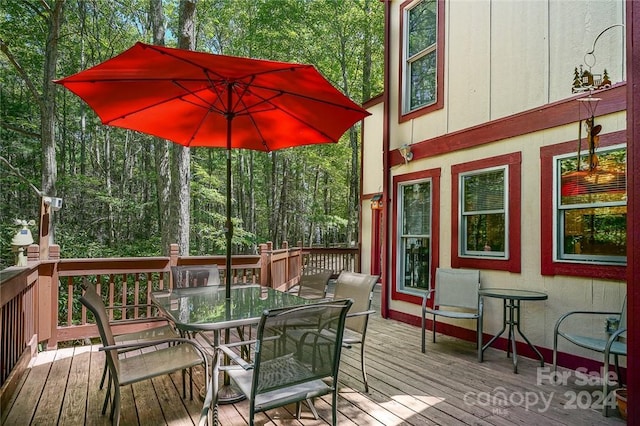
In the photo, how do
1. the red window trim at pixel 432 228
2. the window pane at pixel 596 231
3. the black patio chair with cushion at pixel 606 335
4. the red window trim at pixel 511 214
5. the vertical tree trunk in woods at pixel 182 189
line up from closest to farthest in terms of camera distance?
1. the black patio chair with cushion at pixel 606 335
2. the window pane at pixel 596 231
3. the red window trim at pixel 511 214
4. the red window trim at pixel 432 228
5. the vertical tree trunk in woods at pixel 182 189

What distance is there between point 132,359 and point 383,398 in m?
1.93

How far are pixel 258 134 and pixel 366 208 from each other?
5.49 meters

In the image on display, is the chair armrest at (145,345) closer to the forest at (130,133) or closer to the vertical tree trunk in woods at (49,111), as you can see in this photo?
the vertical tree trunk in woods at (49,111)

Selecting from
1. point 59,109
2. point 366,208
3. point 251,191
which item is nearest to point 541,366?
point 366,208

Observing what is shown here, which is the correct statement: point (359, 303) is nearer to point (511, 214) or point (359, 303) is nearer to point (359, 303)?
point (359, 303)

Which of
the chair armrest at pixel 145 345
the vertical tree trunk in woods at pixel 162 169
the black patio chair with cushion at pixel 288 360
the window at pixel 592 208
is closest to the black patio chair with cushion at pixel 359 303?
the black patio chair with cushion at pixel 288 360

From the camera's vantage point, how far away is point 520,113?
413 cm

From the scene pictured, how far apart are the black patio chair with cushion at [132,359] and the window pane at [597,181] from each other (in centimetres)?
377

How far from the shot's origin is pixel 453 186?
4906 millimetres

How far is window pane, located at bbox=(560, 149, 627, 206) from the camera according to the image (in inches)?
131

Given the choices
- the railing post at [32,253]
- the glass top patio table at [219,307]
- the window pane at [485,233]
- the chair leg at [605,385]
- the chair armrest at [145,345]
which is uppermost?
the window pane at [485,233]

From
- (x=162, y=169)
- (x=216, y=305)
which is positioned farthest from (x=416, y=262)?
(x=162, y=169)

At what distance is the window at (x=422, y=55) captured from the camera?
17.1 feet

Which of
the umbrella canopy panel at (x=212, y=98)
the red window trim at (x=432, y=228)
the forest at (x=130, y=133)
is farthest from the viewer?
the forest at (x=130, y=133)
